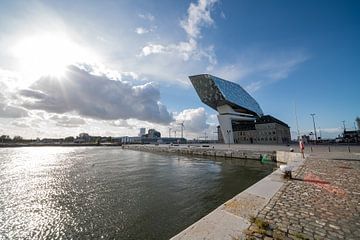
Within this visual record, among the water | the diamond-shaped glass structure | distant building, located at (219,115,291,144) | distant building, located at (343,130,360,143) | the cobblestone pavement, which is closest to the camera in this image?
the cobblestone pavement

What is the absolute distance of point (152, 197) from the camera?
1205 centimetres

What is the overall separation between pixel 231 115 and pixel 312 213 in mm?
84860

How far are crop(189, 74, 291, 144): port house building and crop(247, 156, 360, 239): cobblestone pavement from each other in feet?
238

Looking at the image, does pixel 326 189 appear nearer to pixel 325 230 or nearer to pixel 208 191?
pixel 325 230

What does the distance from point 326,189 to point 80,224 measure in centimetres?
1108

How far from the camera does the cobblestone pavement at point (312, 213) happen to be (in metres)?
4.52

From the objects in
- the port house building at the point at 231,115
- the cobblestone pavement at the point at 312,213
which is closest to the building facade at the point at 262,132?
the port house building at the point at 231,115

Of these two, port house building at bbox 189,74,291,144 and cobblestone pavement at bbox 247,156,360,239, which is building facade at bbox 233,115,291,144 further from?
cobblestone pavement at bbox 247,156,360,239

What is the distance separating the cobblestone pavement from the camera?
452 cm

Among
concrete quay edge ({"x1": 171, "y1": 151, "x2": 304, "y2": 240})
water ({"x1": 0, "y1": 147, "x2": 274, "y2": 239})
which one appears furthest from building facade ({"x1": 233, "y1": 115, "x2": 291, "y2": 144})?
concrete quay edge ({"x1": 171, "y1": 151, "x2": 304, "y2": 240})

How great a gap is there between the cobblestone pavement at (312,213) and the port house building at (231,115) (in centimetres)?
7242

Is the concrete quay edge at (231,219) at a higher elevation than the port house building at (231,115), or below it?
below

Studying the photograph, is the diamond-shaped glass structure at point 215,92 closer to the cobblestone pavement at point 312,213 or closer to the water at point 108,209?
the water at point 108,209

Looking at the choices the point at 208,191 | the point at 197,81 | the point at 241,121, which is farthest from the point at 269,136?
the point at 208,191
